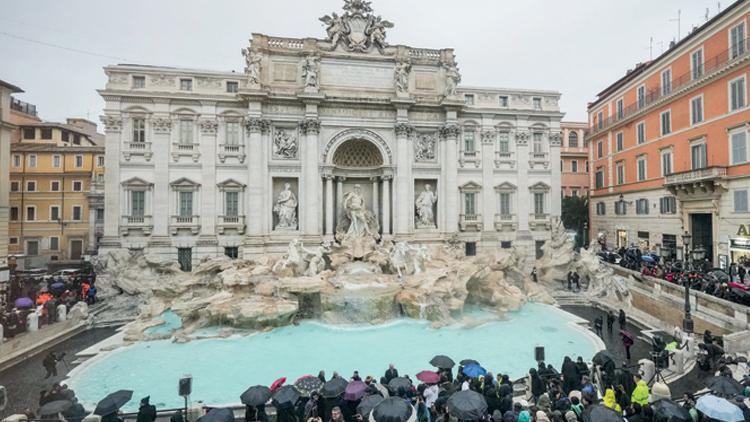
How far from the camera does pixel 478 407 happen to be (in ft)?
19.3

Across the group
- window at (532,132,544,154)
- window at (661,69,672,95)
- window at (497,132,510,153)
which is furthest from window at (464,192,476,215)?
window at (661,69,672,95)

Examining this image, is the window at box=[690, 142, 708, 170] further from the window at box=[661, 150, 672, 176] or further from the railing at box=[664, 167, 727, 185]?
the window at box=[661, 150, 672, 176]

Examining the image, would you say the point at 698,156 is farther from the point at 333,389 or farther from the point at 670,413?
the point at 333,389

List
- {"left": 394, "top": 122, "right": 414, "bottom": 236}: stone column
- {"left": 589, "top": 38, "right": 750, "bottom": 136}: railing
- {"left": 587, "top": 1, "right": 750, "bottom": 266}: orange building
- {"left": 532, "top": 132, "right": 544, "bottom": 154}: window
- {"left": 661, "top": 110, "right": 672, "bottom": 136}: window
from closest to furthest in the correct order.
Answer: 1. {"left": 587, "top": 1, "right": 750, "bottom": 266}: orange building
2. {"left": 589, "top": 38, "right": 750, "bottom": 136}: railing
3. {"left": 661, "top": 110, "right": 672, "bottom": 136}: window
4. {"left": 394, "top": 122, "right": 414, "bottom": 236}: stone column
5. {"left": 532, "top": 132, "right": 544, "bottom": 154}: window

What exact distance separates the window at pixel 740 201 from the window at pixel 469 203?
46.1 ft

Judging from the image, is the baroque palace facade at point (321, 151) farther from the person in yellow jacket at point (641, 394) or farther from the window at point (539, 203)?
the person in yellow jacket at point (641, 394)

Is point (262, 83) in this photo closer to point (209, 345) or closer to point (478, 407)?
point (209, 345)

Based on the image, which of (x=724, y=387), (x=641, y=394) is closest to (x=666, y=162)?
(x=724, y=387)

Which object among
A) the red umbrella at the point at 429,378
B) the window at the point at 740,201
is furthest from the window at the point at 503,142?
the red umbrella at the point at 429,378

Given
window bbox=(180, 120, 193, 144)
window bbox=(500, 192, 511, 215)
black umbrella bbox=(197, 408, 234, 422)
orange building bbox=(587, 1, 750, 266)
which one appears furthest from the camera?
window bbox=(500, 192, 511, 215)

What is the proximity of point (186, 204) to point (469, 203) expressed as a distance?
19.8m

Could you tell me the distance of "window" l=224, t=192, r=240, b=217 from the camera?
22.7 metres

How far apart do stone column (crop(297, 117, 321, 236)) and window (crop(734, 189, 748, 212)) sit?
2381cm

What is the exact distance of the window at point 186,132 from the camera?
73.4 ft
